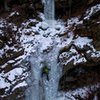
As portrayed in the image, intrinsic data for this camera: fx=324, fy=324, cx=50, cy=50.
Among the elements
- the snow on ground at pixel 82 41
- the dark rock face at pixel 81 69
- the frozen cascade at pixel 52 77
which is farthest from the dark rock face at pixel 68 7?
the dark rock face at pixel 81 69

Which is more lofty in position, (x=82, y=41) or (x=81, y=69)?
(x=82, y=41)

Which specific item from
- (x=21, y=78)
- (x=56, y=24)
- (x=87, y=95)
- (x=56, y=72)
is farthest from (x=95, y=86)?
(x=56, y=24)

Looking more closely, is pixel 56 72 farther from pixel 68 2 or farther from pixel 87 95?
pixel 68 2

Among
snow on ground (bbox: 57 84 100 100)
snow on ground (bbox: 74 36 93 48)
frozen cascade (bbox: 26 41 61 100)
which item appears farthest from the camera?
snow on ground (bbox: 74 36 93 48)

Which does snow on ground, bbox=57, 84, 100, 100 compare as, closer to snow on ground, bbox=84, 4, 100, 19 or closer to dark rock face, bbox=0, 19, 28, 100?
dark rock face, bbox=0, 19, 28, 100

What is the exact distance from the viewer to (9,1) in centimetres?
1401

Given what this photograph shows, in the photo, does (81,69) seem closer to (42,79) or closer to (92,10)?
(42,79)

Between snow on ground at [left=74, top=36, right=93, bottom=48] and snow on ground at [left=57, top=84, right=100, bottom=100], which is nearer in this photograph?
snow on ground at [left=57, top=84, right=100, bottom=100]

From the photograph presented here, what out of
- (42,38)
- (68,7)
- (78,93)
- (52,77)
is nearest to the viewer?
(78,93)

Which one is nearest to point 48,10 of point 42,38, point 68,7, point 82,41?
point 68,7

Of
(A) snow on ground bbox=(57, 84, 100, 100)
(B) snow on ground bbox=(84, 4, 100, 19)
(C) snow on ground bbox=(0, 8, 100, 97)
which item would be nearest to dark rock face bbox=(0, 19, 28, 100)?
(C) snow on ground bbox=(0, 8, 100, 97)

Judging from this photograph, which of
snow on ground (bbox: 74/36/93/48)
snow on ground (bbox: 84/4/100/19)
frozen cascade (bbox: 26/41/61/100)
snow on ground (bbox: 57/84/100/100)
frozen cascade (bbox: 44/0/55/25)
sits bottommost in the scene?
snow on ground (bbox: 57/84/100/100)

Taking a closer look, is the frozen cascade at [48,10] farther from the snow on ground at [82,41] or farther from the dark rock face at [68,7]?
the snow on ground at [82,41]

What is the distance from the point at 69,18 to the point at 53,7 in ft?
2.77
